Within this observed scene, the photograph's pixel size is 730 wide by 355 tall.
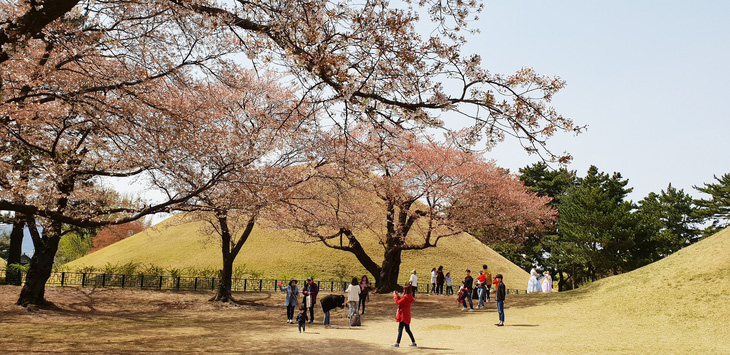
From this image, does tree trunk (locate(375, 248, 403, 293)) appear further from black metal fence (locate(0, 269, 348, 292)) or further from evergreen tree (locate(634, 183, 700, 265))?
evergreen tree (locate(634, 183, 700, 265))

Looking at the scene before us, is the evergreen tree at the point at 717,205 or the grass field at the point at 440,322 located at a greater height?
the evergreen tree at the point at 717,205

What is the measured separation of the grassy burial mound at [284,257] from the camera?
129 ft

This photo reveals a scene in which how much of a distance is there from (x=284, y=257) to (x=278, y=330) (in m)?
26.2

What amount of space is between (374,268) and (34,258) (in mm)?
18504

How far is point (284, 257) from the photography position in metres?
41.4

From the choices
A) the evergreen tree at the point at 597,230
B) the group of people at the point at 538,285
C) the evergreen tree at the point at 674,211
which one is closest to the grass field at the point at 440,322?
the group of people at the point at 538,285

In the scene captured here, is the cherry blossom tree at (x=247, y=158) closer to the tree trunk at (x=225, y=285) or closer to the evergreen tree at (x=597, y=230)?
the tree trunk at (x=225, y=285)

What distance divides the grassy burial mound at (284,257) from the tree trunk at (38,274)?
17395 mm

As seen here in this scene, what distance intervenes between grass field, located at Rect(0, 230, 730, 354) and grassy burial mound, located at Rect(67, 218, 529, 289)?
500 inches

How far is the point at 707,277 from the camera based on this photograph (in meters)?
19.3

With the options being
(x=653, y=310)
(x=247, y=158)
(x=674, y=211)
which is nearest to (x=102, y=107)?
(x=247, y=158)

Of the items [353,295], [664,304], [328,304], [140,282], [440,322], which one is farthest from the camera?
[140,282]

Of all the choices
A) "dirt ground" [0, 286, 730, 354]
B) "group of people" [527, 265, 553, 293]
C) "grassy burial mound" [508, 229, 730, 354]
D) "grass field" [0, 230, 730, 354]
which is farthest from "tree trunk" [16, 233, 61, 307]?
"group of people" [527, 265, 553, 293]

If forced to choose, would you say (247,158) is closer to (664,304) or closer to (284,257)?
(664,304)
